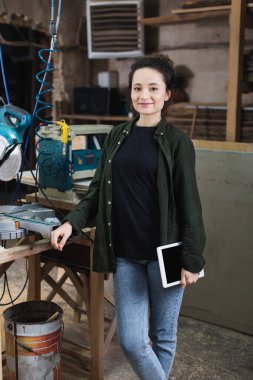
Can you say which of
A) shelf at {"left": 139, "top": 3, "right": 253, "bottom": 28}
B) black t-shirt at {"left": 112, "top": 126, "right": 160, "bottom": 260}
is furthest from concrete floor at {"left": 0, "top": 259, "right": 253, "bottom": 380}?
shelf at {"left": 139, "top": 3, "right": 253, "bottom": 28}

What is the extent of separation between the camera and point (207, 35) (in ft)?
15.7

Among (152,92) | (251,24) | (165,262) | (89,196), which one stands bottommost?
(165,262)

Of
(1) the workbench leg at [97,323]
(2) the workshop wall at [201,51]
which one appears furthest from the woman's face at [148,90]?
(2) the workshop wall at [201,51]

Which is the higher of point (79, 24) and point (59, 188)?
point (79, 24)

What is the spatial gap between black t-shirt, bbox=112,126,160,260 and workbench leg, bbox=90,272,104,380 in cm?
55

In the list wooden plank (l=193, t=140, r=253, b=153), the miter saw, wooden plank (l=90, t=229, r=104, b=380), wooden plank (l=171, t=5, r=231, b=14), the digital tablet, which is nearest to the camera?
the digital tablet

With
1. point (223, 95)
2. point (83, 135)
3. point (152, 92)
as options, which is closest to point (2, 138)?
point (152, 92)

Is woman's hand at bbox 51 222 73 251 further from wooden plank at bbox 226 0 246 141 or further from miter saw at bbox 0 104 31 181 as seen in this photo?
wooden plank at bbox 226 0 246 141

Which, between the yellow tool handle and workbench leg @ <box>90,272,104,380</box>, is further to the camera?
the yellow tool handle

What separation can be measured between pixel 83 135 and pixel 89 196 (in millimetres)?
890

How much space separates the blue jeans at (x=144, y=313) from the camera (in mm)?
1861

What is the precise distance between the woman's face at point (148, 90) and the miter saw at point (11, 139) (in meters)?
0.47

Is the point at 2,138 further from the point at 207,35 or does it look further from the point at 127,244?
the point at 207,35

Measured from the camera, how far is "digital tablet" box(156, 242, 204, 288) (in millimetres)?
1790
